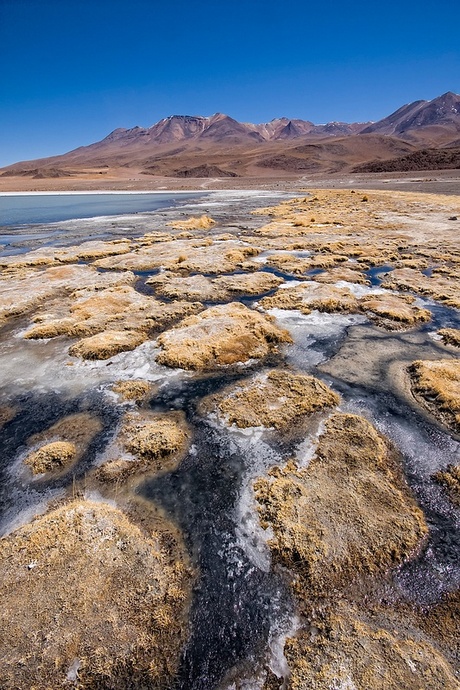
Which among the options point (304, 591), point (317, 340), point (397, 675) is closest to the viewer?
point (397, 675)

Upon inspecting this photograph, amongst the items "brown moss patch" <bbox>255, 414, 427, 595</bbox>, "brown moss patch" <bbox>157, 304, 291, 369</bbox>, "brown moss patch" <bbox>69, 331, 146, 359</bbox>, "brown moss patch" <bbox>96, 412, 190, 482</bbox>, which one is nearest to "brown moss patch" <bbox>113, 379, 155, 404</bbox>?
"brown moss patch" <bbox>96, 412, 190, 482</bbox>

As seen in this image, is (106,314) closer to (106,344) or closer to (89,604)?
(106,344)

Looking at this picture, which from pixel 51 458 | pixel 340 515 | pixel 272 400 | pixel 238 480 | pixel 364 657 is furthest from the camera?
pixel 272 400

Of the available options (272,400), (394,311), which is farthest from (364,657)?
(394,311)

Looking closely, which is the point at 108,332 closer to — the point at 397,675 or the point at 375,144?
the point at 397,675

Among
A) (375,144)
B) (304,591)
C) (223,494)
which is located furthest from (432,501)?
(375,144)

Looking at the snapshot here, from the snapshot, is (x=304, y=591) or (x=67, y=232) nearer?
(x=304, y=591)

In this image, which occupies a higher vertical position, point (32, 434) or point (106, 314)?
point (106, 314)

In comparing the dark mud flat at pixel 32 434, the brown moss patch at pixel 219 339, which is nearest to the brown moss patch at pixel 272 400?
the brown moss patch at pixel 219 339
